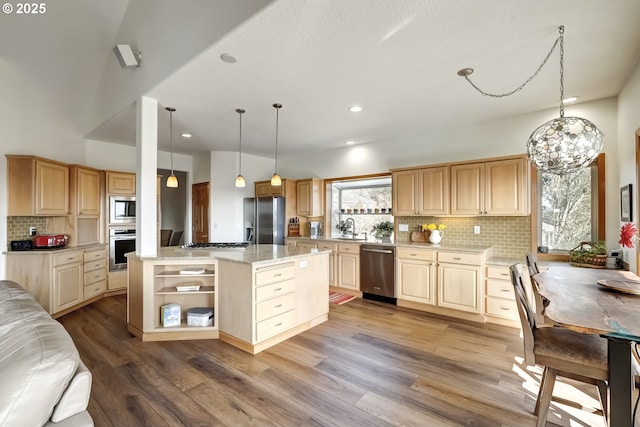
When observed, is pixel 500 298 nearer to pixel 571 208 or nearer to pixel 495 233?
pixel 495 233

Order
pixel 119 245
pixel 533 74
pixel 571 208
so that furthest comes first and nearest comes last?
pixel 119 245, pixel 571 208, pixel 533 74

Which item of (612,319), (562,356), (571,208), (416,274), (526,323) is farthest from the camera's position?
(416,274)

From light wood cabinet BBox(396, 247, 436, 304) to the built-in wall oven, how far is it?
4.41 metres

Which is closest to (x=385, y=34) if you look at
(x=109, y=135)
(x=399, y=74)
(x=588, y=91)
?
(x=399, y=74)

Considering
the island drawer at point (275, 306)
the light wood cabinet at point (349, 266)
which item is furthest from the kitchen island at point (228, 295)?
the light wood cabinet at point (349, 266)

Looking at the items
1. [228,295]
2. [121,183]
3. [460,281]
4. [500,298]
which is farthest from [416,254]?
[121,183]

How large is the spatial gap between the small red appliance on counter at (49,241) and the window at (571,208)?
657 cm

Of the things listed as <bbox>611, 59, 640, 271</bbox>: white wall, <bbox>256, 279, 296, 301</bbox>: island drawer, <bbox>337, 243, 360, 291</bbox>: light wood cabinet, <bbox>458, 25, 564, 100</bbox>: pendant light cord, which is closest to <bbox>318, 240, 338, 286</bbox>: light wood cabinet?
<bbox>337, 243, 360, 291</bbox>: light wood cabinet

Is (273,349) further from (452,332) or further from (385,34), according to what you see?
(385,34)

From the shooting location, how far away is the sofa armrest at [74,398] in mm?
1008

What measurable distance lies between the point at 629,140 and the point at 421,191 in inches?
86.3

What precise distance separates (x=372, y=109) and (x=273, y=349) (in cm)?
299

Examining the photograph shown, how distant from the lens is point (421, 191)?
14.4 ft

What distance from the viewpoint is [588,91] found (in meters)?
3.15
